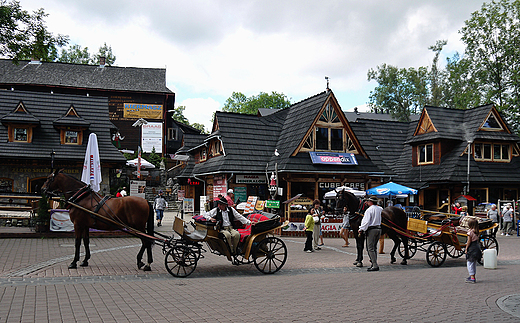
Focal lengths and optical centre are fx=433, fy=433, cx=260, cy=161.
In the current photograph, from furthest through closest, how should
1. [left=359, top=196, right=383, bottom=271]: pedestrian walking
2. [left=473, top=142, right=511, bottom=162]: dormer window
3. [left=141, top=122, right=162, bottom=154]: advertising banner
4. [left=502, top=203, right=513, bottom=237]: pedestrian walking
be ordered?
[left=141, top=122, right=162, bottom=154]: advertising banner, [left=473, top=142, right=511, bottom=162]: dormer window, [left=502, top=203, right=513, bottom=237]: pedestrian walking, [left=359, top=196, right=383, bottom=271]: pedestrian walking

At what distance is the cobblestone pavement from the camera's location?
696cm

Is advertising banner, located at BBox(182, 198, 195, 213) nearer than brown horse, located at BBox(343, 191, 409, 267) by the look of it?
No

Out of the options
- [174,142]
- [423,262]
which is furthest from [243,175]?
[174,142]

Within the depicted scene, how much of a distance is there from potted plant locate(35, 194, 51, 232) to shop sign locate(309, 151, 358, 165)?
46.6 feet

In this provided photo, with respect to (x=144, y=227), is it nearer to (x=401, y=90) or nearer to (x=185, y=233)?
(x=185, y=233)

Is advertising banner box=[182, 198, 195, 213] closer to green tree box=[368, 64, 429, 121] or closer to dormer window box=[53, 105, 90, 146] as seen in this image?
dormer window box=[53, 105, 90, 146]

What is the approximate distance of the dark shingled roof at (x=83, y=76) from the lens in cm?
4906

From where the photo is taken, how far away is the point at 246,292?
8.76 metres

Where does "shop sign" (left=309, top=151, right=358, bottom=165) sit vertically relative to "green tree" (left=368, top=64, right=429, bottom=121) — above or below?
below

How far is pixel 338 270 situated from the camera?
1200 cm

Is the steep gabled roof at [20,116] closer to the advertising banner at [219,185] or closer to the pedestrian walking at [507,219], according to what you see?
the advertising banner at [219,185]

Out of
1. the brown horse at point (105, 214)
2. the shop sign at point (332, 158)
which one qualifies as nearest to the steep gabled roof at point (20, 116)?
the brown horse at point (105, 214)

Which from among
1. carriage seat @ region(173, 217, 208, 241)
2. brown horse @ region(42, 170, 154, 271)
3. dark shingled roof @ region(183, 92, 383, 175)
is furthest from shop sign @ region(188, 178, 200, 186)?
carriage seat @ region(173, 217, 208, 241)

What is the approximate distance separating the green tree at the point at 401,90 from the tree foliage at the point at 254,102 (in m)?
20.3
